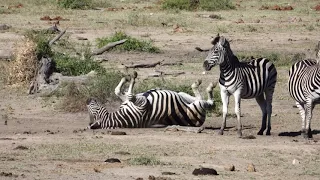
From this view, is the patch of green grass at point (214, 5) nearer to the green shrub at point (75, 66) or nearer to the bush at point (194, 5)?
the bush at point (194, 5)

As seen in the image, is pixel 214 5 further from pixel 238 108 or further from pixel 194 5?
pixel 238 108

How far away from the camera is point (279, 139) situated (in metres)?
13.3

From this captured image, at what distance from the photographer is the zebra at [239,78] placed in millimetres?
13727

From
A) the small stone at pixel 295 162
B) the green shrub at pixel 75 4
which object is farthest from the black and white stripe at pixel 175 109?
the green shrub at pixel 75 4

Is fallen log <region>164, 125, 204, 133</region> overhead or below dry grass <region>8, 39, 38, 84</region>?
below

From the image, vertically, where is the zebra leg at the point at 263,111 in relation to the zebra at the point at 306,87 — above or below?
below

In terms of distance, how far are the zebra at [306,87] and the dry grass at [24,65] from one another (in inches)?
211

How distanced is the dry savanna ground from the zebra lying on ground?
0.29 m

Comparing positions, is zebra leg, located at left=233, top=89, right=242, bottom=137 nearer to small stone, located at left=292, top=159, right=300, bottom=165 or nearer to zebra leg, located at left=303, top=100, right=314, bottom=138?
zebra leg, located at left=303, top=100, right=314, bottom=138

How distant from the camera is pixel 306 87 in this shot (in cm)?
1353

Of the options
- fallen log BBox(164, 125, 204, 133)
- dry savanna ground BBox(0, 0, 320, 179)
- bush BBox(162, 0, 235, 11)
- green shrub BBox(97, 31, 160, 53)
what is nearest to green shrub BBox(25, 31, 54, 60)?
dry savanna ground BBox(0, 0, 320, 179)

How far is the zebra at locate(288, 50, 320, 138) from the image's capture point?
13.4 meters

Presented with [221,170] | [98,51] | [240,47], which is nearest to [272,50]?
[240,47]

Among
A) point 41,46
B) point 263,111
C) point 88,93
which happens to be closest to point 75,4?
point 41,46
